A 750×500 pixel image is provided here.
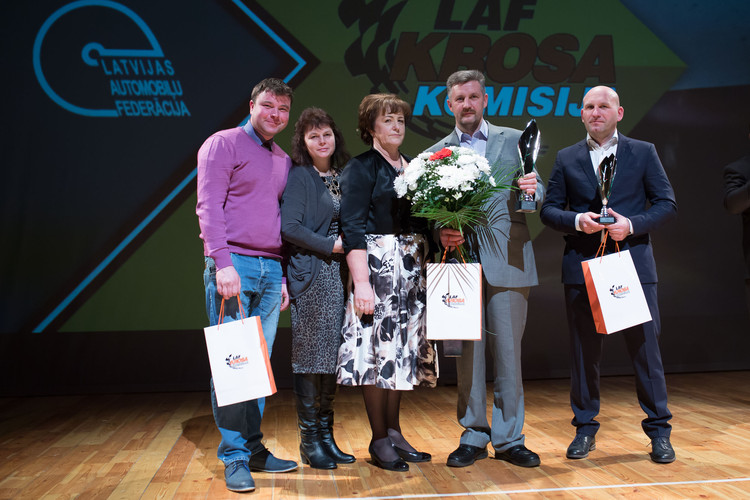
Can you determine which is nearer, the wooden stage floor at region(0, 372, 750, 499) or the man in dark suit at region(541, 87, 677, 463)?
the wooden stage floor at region(0, 372, 750, 499)

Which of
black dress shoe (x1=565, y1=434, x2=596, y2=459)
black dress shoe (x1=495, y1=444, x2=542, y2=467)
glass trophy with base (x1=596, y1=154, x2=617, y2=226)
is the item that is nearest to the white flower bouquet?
glass trophy with base (x1=596, y1=154, x2=617, y2=226)

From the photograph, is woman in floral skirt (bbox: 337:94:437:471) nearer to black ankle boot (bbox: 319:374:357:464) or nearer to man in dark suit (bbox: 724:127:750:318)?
black ankle boot (bbox: 319:374:357:464)

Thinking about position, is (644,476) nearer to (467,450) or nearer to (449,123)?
(467,450)

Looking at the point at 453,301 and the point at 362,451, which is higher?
the point at 453,301

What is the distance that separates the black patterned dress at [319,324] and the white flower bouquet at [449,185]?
1.54 feet

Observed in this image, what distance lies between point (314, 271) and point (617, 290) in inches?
53.6

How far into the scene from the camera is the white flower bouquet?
2.68 metres

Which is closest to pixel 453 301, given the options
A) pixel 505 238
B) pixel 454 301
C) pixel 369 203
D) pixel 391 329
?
pixel 454 301

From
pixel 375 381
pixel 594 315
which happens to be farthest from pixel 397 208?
pixel 594 315

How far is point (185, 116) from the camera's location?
211 inches

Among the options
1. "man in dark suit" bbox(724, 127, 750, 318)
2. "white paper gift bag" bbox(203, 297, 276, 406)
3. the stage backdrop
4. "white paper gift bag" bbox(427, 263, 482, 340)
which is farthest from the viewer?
the stage backdrop

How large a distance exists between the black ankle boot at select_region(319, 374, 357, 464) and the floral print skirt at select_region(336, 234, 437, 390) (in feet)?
0.70

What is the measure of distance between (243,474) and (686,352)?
453cm

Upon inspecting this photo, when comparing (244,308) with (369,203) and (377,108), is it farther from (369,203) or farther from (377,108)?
(377,108)
